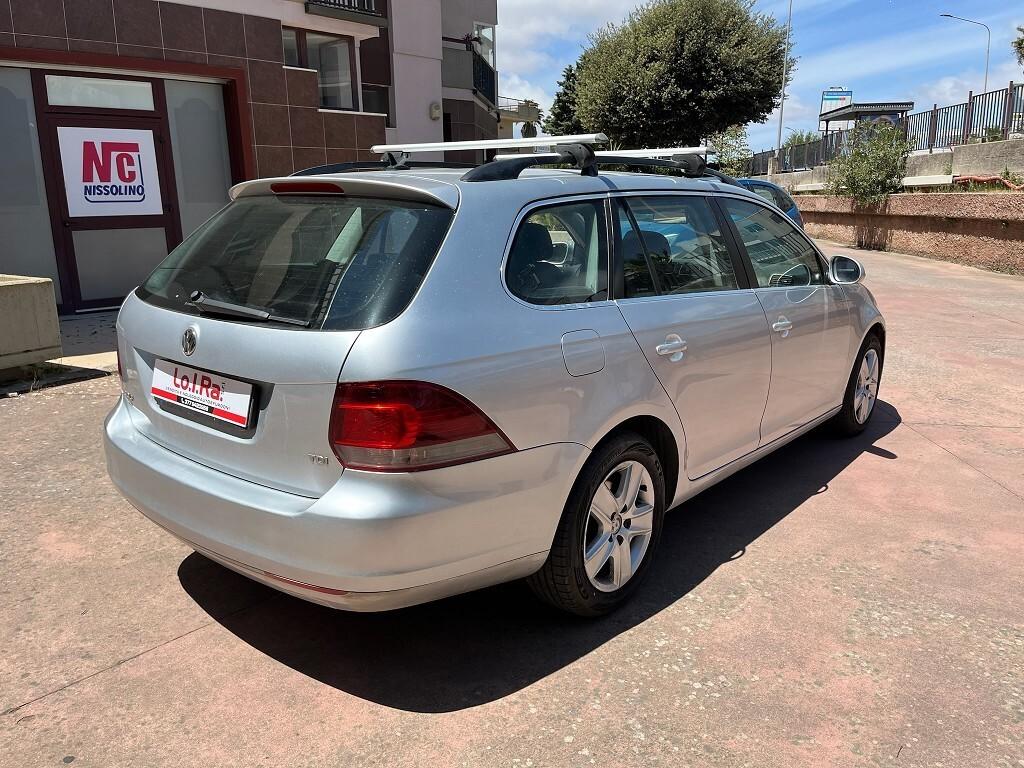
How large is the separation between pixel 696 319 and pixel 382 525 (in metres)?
1.72

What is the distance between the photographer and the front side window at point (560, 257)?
2.72 meters

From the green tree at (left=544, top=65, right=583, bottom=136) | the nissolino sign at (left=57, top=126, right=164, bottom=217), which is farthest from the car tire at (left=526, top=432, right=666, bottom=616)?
the green tree at (left=544, top=65, right=583, bottom=136)

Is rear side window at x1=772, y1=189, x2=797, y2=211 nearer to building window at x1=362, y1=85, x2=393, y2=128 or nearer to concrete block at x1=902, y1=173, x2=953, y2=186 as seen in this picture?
concrete block at x1=902, y1=173, x2=953, y2=186

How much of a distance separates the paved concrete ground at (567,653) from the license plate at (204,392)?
2.88 ft

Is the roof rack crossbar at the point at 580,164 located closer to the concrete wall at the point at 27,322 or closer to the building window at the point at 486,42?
the concrete wall at the point at 27,322

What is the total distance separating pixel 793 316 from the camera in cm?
411

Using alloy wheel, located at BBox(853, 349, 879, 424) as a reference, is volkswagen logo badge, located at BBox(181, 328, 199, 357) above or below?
above

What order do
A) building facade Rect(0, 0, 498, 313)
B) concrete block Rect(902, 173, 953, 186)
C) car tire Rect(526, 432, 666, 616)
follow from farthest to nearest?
concrete block Rect(902, 173, 953, 186) < building facade Rect(0, 0, 498, 313) < car tire Rect(526, 432, 666, 616)

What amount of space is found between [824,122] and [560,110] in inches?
751

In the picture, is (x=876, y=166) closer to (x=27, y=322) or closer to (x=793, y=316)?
(x=793, y=316)

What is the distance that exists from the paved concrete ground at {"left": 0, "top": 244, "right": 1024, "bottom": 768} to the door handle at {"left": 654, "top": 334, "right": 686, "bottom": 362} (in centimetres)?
95

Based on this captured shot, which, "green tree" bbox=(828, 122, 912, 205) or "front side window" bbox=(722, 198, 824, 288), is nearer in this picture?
"front side window" bbox=(722, 198, 824, 288)

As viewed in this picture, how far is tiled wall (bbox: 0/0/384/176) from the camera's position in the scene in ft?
31.5

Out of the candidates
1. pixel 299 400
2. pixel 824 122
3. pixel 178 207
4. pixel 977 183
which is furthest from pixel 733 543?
pixel 824 122
